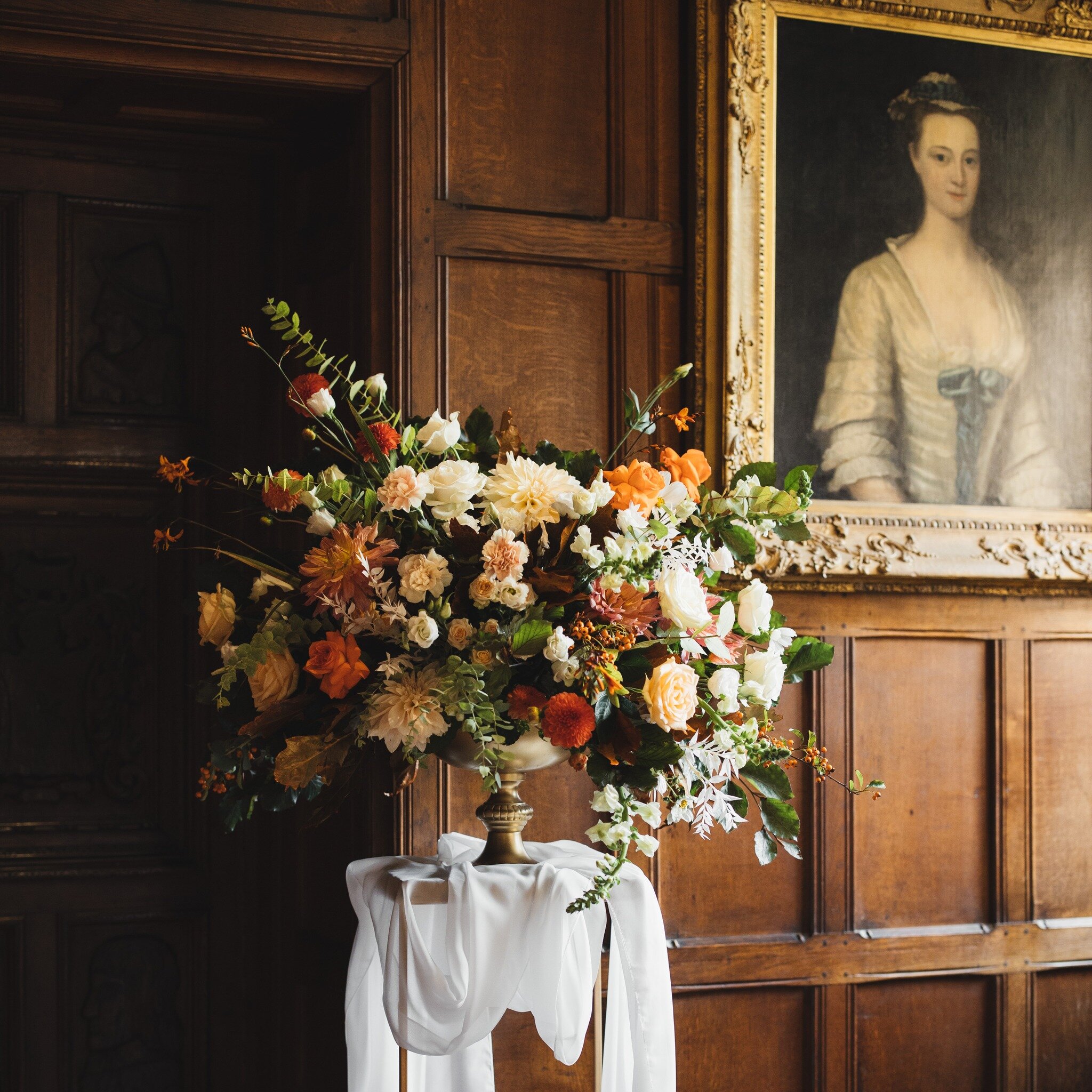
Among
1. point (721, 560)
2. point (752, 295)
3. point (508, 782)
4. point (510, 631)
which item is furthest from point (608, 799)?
point (752, 295)

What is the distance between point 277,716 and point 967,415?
71.2 inches

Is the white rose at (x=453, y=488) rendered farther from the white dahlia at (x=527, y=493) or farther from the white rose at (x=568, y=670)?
the white rose at (x=568, y=670)

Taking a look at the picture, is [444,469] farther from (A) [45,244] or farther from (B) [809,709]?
(A) [45,244]

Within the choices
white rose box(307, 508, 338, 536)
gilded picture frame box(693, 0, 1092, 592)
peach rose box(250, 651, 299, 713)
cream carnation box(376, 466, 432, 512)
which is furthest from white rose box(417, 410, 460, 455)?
gilded picture frame box(693, 0, 1092, 592)

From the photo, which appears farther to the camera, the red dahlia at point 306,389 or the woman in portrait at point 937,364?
the woman in portrait at point 937,364

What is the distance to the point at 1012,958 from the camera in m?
2.97

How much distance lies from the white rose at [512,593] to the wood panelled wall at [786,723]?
84 cm

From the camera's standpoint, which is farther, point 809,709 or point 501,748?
point 809,709

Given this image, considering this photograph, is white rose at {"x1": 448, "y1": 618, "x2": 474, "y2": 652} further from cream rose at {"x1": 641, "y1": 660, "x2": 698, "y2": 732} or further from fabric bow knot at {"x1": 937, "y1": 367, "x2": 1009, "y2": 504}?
fabric bow knot at {"x1": 937, "y1": 367, "x2": 1009, "y2": 504}

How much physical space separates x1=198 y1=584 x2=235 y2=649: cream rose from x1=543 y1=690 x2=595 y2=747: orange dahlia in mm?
606

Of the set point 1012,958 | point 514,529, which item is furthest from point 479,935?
point 1012,958

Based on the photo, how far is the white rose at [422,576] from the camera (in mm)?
1964

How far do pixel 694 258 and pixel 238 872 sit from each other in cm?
184

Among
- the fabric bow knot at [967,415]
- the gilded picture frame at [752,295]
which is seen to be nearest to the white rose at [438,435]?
the gilded picture frame at [752,295]
